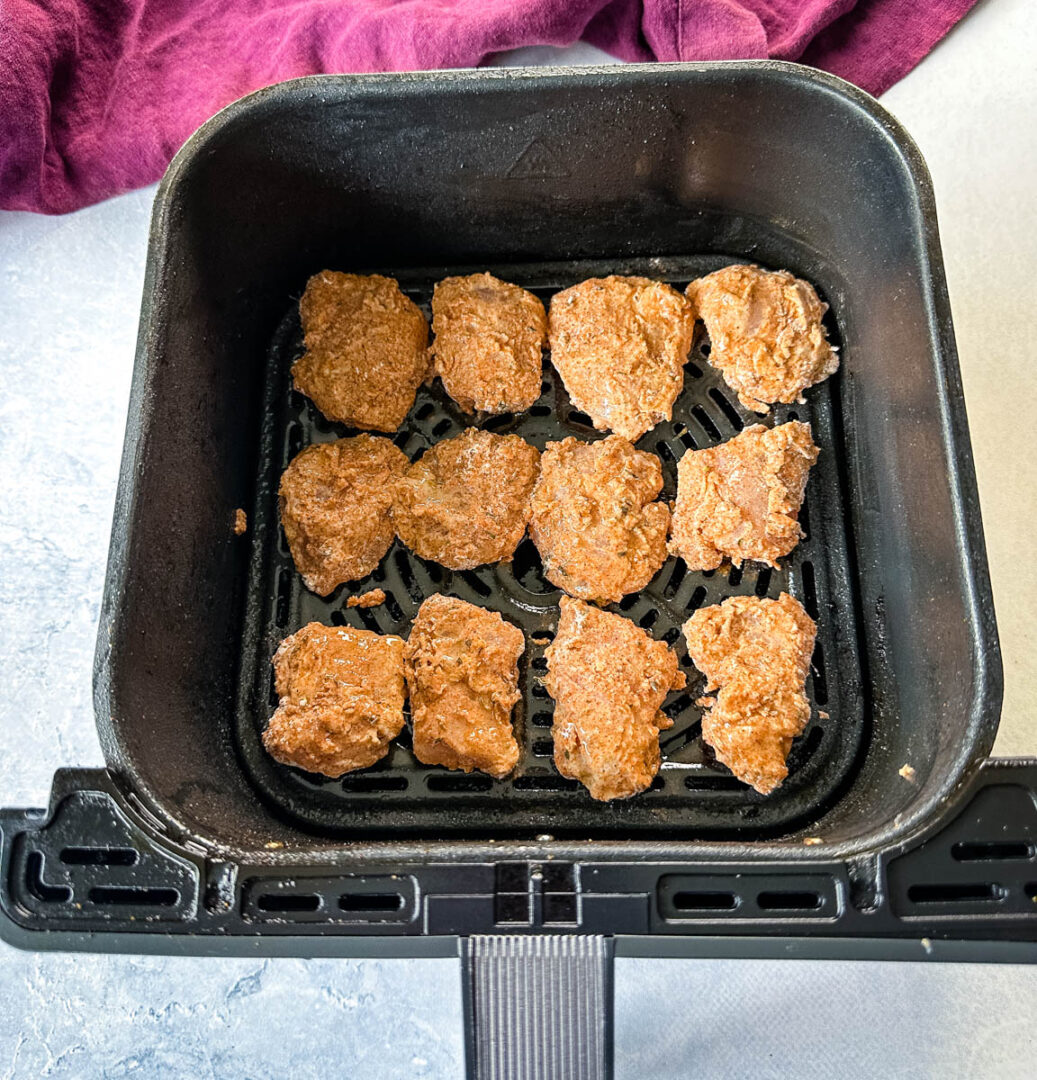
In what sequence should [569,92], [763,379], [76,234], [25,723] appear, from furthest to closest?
[76,234] < [25,723] < [763,379] < [569,92]

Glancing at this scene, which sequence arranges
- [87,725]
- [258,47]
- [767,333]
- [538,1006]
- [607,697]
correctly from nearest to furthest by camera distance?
[538,1006] < [607,697] < [767,333] < [87,725] < [258,47]

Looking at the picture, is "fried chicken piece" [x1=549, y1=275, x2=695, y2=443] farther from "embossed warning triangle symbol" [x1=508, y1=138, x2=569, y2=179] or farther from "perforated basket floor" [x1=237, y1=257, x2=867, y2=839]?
"embossed warning triangle symbol" [x1=508, y1=138, x2=569, y2=179]

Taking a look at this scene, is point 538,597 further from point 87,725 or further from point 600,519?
point 87,725

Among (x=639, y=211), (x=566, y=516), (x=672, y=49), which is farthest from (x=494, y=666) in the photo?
(x=672, y=49)

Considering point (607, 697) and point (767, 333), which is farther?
point (767, 333)

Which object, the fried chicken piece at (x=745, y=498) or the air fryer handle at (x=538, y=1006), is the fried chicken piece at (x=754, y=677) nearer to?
the fried chicken piece at (x=745, y=498)

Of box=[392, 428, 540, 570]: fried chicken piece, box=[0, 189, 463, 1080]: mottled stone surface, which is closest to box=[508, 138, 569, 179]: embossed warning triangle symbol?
box=[392, 428, 540, 570]: fried chicken piece

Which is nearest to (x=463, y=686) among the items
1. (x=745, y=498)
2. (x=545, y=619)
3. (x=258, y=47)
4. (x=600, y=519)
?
(x=545, y=619)

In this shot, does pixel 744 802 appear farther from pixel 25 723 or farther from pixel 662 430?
pixel 25 723
